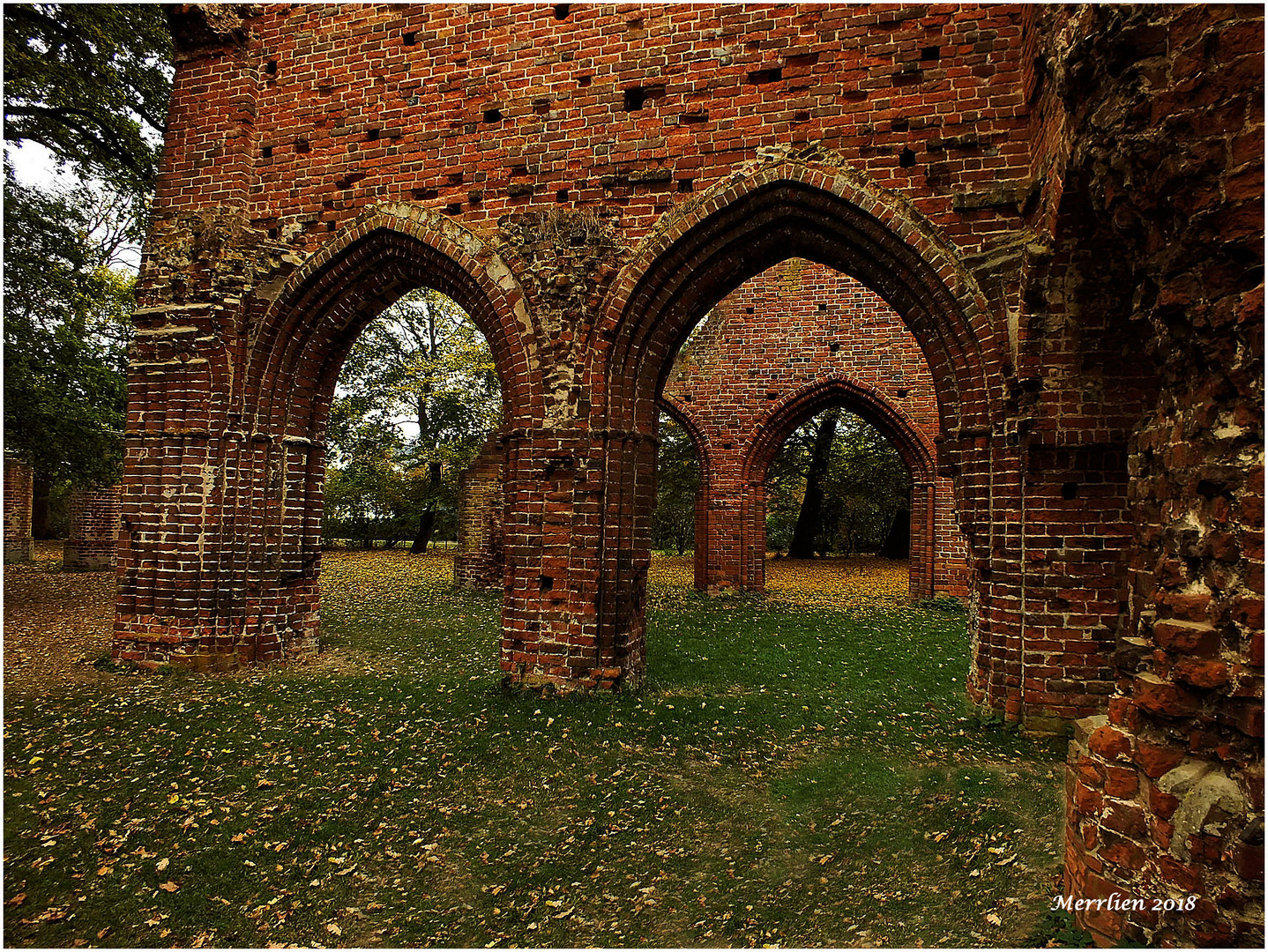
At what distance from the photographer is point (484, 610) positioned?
11062mm

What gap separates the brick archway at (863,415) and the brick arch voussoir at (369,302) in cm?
823

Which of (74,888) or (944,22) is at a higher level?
(944,22)

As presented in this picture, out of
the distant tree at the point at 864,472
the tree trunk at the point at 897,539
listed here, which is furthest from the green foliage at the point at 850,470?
the tree trunk at the point at 897,539

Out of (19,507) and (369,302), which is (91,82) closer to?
(369,302)

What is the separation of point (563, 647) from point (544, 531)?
112 cm

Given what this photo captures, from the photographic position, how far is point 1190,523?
2.66m

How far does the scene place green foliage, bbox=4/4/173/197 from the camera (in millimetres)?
8852

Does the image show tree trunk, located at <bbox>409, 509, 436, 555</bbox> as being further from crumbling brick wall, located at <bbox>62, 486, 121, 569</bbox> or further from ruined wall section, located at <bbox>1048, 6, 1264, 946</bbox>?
ruined wall section, located at <bbox>1048, 6, 1264, 946</bbox>

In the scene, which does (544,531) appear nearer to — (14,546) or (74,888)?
(74,888)

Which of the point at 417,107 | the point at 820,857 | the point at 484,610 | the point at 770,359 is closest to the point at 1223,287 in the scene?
the point at 820,857

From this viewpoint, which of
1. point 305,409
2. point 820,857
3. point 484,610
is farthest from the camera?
point 484,610

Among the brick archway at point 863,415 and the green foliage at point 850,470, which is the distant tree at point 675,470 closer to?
the green foliage at point 850,470

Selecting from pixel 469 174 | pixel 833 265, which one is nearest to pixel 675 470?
pixel 833 265

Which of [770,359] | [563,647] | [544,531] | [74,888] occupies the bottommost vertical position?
[74,888]
